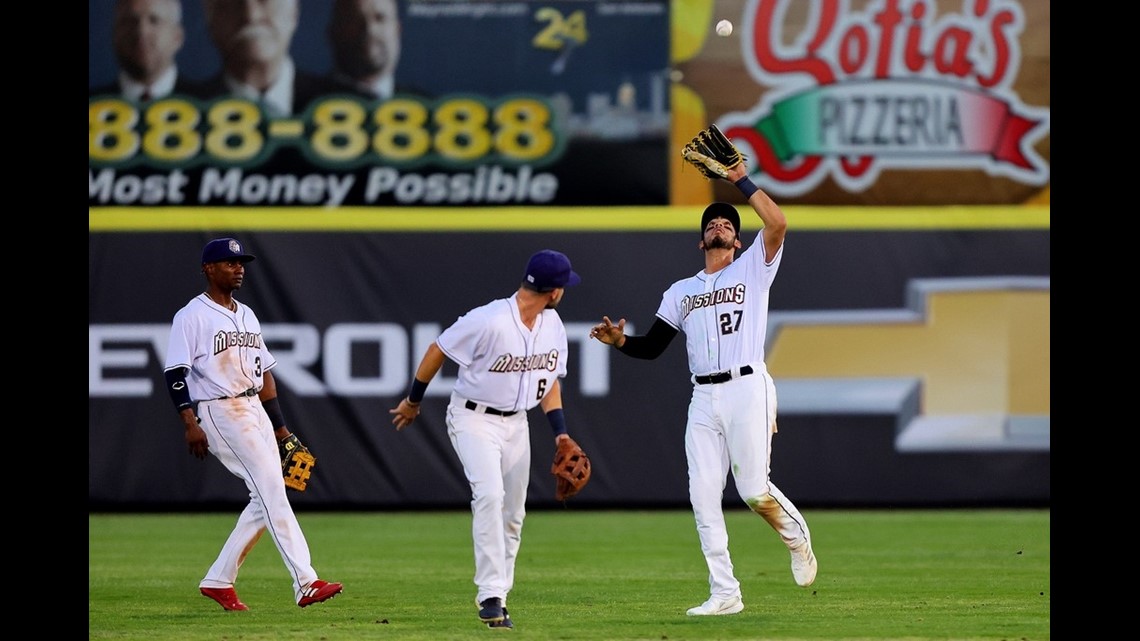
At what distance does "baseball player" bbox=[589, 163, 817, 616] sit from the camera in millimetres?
7883

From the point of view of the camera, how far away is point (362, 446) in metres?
14.0

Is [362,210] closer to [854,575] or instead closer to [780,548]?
[780,548]

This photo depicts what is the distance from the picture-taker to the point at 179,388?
7.91 meters

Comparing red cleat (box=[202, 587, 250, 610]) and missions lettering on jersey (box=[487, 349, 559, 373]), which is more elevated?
missions lettering on jersey (box=[487, 349, 559, 373])

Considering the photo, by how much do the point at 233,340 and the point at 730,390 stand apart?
2.49 m

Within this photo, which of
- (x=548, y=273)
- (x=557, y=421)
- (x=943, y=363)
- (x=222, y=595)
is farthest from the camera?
(x=943, y=363)

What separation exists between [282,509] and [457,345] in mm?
1246

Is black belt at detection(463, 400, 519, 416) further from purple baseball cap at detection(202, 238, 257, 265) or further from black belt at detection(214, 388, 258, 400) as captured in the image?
purple baseball cap at detection(202, 238, 257, 265)

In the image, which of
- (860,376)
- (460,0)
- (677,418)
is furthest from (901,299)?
(460,0)

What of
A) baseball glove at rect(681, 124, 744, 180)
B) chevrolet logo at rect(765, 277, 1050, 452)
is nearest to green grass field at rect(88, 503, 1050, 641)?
chevrolet logo at rect(765, 277, 1050, 452)

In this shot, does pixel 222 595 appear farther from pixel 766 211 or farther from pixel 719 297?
pixel 766 211

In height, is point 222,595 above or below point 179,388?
below

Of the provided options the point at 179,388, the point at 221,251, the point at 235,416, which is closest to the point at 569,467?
the point at 235,416

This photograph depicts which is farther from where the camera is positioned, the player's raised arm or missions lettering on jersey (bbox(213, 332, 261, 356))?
missions lettering on jersey (bbox(213, 332, 261, 356))
